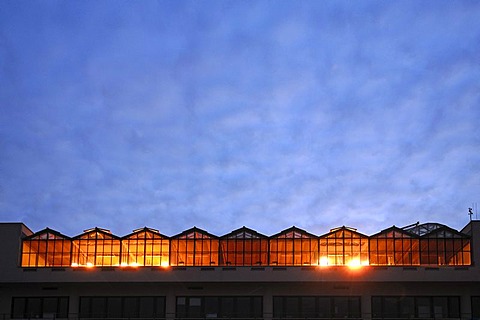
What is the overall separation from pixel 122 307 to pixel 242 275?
14.5 metres

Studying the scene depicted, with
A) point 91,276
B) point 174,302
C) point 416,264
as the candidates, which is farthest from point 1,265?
point 416,264

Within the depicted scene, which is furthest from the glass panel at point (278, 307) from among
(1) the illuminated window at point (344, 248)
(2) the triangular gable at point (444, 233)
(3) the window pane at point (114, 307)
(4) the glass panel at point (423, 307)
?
(2) the triangular gable at point (444, 233)

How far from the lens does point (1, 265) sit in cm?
8381

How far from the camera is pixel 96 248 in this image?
85312 mm

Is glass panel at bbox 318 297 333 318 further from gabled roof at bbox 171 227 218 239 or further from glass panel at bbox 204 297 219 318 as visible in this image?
gabled roof at bbox 171 227 218 239

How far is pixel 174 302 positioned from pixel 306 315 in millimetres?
14772

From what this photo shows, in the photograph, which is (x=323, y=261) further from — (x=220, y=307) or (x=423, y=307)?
(x=220, y=307)

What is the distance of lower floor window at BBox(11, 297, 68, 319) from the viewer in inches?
3319

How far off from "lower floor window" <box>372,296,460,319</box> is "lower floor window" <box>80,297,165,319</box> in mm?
24170

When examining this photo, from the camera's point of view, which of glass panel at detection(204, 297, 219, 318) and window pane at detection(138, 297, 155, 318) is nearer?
glass panel at detection(204, 297, 219, 318)

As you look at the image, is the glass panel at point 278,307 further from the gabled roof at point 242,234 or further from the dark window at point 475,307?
the dark window at point 475,307

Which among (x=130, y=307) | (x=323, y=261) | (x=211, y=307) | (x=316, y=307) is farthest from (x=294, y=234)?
(x=130, y=307)

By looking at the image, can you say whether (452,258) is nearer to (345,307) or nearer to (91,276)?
(345,307)

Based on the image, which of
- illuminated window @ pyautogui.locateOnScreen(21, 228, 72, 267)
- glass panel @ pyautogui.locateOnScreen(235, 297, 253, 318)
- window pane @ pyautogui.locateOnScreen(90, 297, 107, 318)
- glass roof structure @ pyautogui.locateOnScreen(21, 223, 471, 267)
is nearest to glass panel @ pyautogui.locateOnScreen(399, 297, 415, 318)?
glass roof structure @ pyautogui.locateOnScreen(21, 223, 471, 267)
